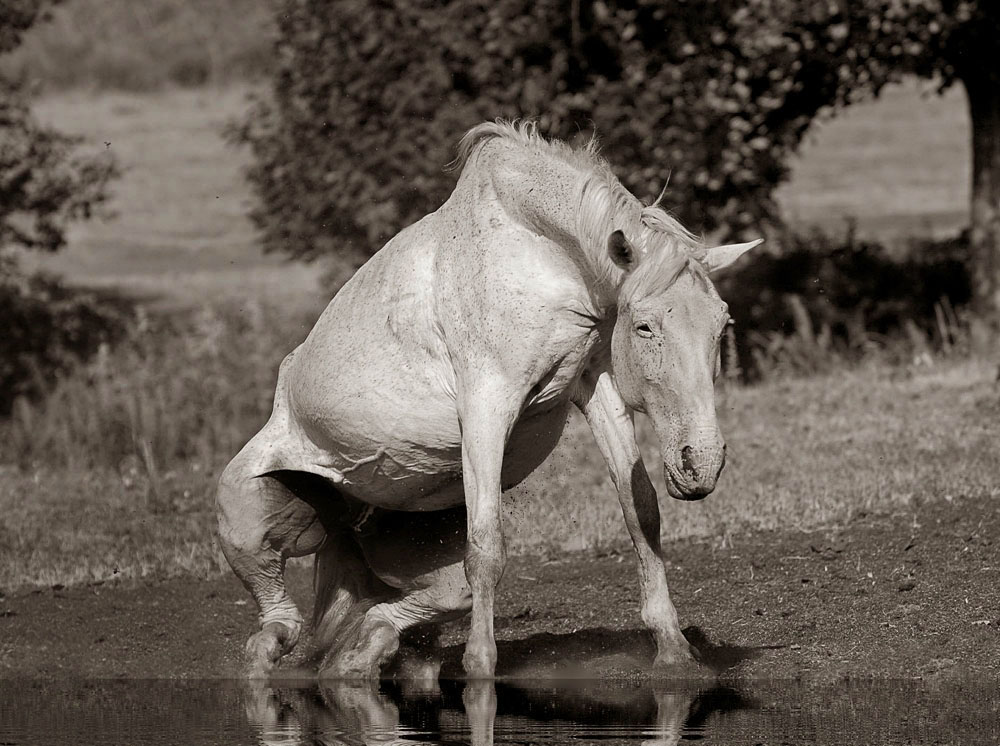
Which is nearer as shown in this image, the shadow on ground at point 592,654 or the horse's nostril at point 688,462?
the horse's nostril at point 688,462

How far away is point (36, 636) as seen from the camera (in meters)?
8.34

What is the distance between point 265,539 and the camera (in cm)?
762

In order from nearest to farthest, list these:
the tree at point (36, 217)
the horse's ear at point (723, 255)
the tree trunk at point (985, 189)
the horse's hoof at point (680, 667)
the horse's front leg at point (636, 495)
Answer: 1. the horse's ear at point (723, 255)
2. the horse's hoof at point (680, 667)
3. the horse's front leg at point (636, 495)
4. the tree trunk at point (985, 189)
5. the tree at point (36, 217)

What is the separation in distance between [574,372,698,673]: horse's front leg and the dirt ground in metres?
0.24

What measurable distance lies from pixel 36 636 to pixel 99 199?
10.1 m

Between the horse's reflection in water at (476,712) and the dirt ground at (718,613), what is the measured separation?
1.40 feet

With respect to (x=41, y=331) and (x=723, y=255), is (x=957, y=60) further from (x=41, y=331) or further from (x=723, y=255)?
(x=723, y=255)

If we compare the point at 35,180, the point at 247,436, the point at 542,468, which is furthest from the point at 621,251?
the point at 35,180

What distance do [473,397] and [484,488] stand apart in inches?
13.8

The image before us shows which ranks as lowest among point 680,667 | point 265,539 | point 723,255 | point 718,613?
point 718,613

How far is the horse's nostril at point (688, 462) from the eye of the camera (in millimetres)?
5965

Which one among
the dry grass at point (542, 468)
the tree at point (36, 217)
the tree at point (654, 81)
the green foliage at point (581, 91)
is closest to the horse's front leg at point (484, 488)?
the dry grass at point (542, 468)

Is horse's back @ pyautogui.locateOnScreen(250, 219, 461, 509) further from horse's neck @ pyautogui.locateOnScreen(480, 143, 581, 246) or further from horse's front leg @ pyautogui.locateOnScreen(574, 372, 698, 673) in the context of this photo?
horse's front leg @ pyautogui.locateOnScreen(574, 372, 698, 673)

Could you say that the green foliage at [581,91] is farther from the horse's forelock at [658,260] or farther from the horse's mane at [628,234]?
the horse's forelock at [658,260]
